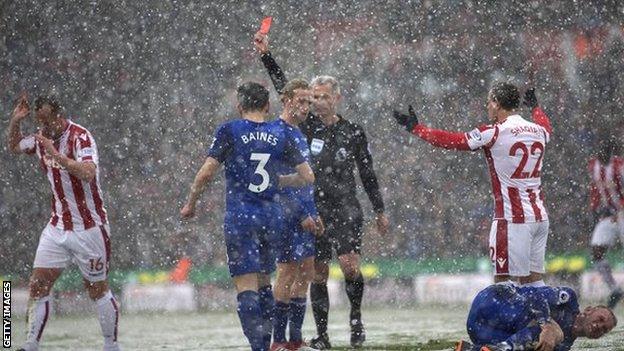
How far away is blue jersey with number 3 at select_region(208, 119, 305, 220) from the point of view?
320 inches

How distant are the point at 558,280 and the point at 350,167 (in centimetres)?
757

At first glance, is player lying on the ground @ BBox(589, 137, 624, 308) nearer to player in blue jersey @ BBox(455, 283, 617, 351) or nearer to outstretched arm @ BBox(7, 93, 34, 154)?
player in blue jersey @ BBox(455, 283, 617, 351)

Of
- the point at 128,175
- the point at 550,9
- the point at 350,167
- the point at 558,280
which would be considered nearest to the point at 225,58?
the point at 128,175

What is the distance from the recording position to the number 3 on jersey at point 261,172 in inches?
323

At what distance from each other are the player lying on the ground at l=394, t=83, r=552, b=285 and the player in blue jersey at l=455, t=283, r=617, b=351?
43.2 inches

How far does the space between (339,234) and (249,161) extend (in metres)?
2.25

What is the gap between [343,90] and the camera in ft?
65.1

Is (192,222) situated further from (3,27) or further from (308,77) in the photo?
(3,27)

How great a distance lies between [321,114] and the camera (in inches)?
402

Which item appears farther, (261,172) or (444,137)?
(444,137)

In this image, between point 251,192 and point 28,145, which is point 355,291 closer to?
point 251,192

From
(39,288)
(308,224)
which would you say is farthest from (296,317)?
(39,288)

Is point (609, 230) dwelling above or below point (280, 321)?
above

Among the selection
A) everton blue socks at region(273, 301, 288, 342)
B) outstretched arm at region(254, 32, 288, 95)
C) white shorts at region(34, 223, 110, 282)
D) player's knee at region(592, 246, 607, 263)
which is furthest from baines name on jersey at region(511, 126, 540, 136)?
player's knee at region(592, 246, 607, 263)
